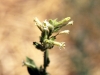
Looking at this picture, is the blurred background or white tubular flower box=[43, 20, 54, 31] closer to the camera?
white tubular flower box=[43, 20, 54, 31]

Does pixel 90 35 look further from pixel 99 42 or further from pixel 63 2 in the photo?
pixel 63 2

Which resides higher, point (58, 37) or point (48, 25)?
A: point (58, 37)

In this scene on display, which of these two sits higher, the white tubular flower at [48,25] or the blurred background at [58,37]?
the blurred background at [58,37]

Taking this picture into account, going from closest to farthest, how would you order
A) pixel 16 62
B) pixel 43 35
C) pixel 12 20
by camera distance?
1. pixel 43 35
2. pixel 16 62
3. pixel 12 20

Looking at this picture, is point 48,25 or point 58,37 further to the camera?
point 58,37

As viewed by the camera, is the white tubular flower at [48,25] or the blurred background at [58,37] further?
the blurred background at [58,37]

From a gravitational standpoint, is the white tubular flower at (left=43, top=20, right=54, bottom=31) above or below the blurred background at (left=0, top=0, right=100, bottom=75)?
below

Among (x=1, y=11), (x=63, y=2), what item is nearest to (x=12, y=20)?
(x=1, y=11)

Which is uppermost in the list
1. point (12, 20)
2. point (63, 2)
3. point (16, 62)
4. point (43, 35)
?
point (63, 2)
